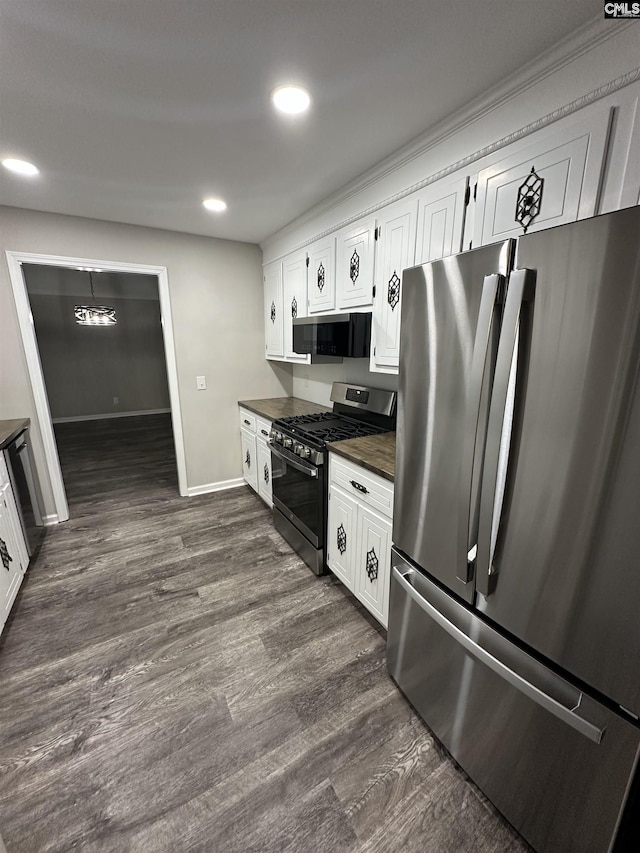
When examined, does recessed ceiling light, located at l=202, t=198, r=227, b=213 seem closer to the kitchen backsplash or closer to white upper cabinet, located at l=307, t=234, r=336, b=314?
white upper cabinet, located at l=307, t=234, r=336, b=314

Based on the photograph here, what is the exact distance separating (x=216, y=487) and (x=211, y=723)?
2.49 meters

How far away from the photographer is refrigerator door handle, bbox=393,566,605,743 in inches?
35.9

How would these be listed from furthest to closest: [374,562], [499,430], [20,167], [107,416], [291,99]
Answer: [107,416] → [20,167] → [374,562] → [291,99] → [499,430]

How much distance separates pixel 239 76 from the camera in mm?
1297

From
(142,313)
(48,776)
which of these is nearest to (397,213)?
(48,776)

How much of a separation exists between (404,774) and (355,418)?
2063 mm

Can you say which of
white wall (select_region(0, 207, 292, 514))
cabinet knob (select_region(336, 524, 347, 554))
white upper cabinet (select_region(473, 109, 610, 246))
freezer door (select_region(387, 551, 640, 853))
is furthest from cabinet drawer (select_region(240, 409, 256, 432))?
white upper cabinet (select_region(473, 109, 610, 246))

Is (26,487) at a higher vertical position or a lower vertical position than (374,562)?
higher

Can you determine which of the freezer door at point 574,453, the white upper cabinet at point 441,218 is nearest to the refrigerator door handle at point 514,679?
the freezer door at point 574,453

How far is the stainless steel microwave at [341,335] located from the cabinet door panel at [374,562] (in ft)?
3.33

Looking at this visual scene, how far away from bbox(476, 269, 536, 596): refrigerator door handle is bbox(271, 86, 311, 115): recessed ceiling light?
3.95 feet

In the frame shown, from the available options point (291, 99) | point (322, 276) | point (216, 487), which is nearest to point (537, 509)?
point (291, 99)

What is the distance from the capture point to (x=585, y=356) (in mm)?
812

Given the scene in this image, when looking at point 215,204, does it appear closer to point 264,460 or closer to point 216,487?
point 264,460
